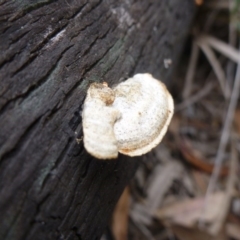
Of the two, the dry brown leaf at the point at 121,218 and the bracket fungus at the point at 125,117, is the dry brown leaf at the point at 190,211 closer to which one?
the dry brown leaf at the point at 121,218

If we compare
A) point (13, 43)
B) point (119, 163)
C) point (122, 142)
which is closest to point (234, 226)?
point (119, 163)

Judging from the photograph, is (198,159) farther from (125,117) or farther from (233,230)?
(125,117)

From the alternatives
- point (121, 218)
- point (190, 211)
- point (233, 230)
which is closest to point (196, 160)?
point (190, 211)

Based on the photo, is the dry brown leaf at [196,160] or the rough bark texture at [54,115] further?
the dry brown leaf at [196,160]

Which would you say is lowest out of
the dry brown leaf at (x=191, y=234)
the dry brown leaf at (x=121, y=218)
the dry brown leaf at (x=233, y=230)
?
the dry brown leaf at (x=233, y=230)

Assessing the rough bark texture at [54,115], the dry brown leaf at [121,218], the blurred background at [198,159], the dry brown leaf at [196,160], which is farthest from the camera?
the dry brown leaf at [196,160]

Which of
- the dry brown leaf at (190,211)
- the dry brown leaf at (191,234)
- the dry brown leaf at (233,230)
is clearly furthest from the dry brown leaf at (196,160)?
the dry brown leaf at (191,234)

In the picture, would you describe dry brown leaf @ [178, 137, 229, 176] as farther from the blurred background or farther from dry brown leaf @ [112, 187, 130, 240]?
dry brown leaf @ [112, 187, 130, 240]
